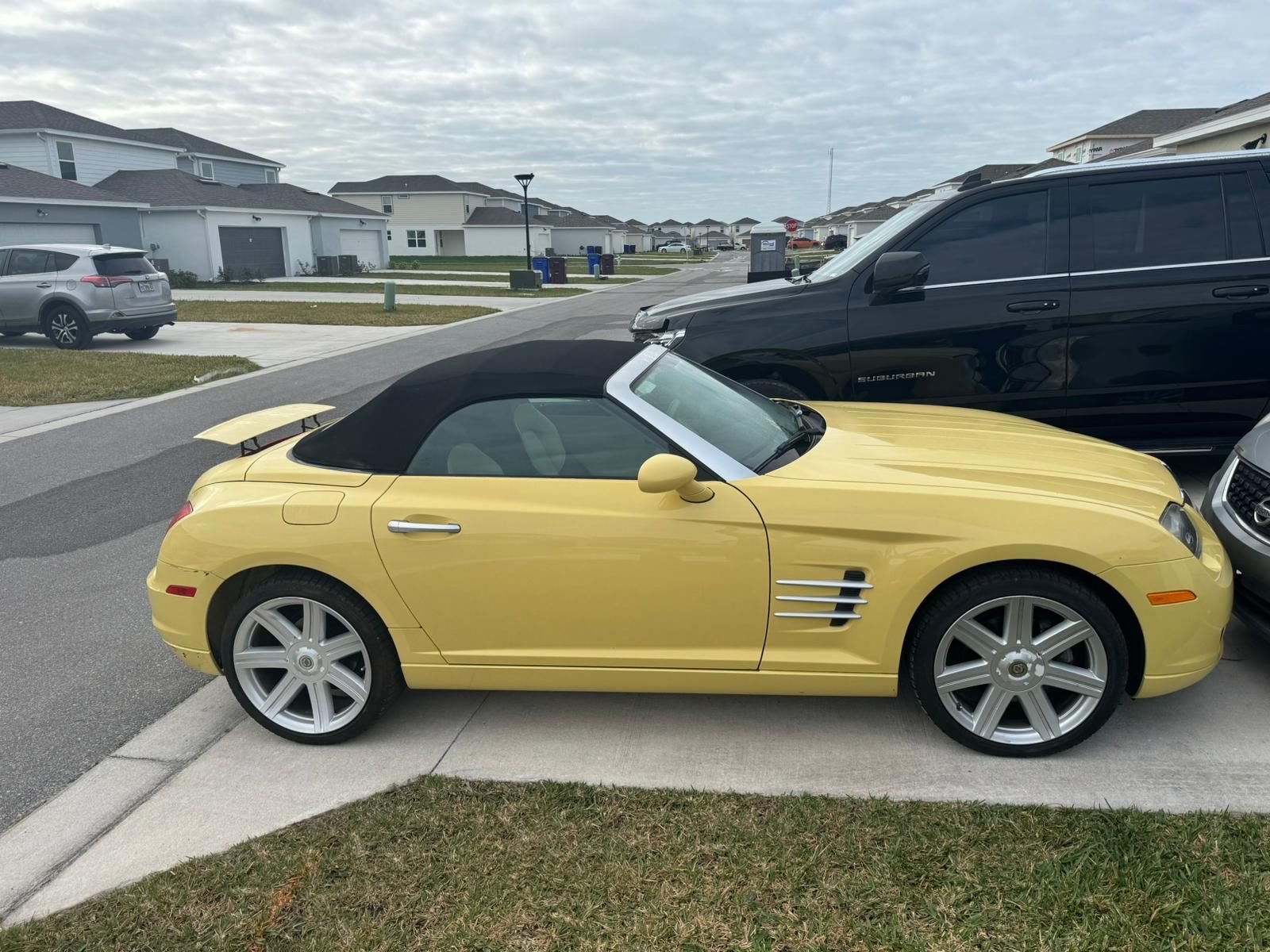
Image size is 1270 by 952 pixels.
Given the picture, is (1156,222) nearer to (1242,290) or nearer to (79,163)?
(1242,290)

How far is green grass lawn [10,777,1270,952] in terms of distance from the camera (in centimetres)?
246

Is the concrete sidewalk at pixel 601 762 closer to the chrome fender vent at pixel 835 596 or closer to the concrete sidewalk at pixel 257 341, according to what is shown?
the chrome fender vent at pixel 835 596

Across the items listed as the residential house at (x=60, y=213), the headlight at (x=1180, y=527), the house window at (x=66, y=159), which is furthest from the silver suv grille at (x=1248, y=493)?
the house window at (x=66, y=159)

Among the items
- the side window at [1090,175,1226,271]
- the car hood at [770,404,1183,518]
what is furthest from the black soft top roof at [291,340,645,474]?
the side window at [1090,175,1226,271]

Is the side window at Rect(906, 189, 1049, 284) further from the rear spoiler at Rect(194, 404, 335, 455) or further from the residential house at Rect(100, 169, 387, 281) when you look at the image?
the residential house at Rect(100, 169, 387, 281)

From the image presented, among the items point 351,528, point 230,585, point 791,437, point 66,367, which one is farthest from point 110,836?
point 66,367

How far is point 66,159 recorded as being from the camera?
34.3 m

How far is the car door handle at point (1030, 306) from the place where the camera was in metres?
5.66

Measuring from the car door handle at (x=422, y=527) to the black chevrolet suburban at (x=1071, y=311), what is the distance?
3.13 m

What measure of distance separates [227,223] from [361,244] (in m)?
12.5

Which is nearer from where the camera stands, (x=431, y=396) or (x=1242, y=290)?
(x=431, y=396)

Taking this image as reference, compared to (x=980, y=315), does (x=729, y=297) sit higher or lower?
higher

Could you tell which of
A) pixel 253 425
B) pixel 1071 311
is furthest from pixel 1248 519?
pixel 253 425

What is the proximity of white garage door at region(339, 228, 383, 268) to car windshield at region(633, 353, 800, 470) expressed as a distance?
46.5m
